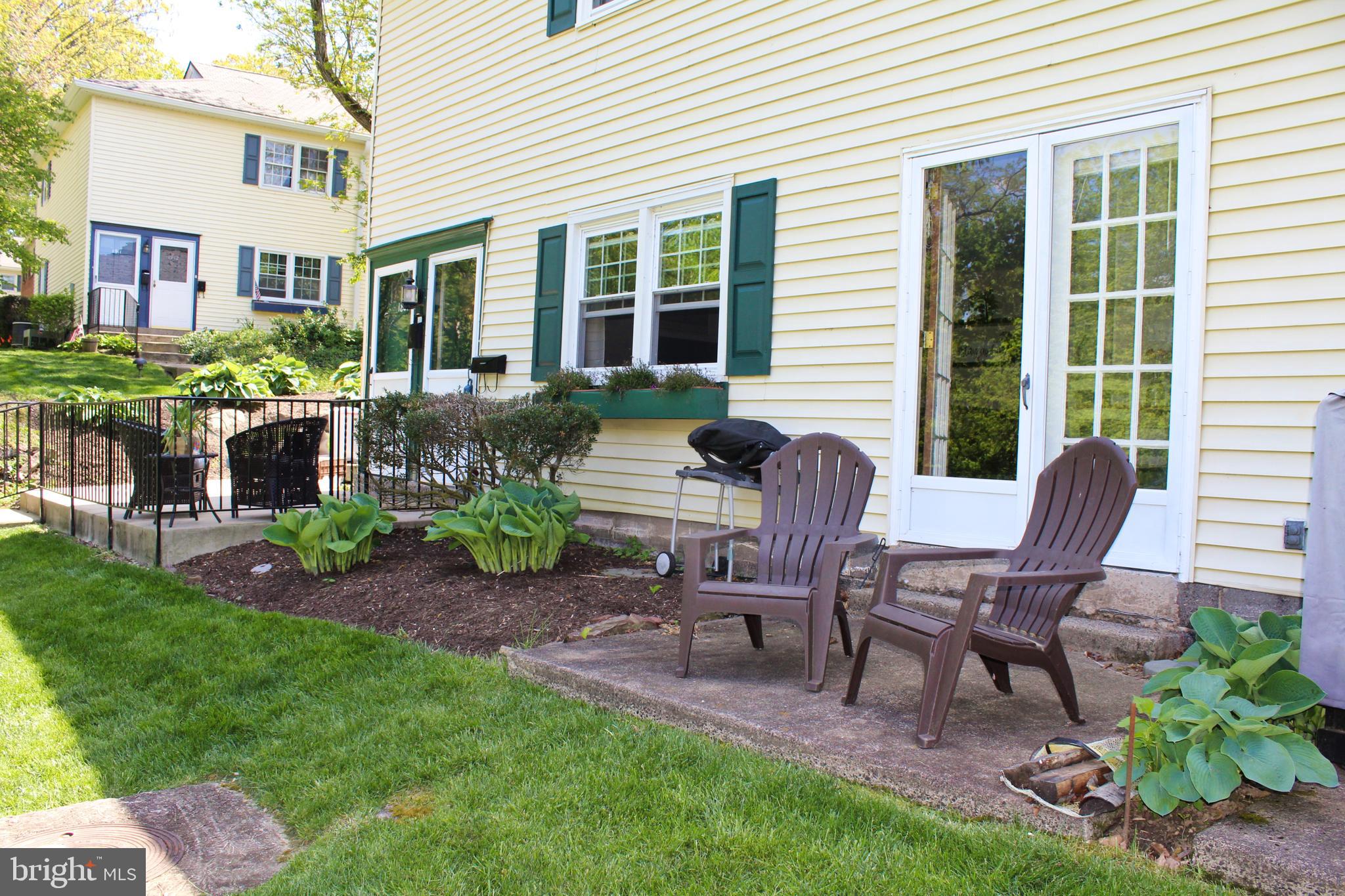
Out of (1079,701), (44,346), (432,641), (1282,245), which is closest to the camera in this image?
(1079,701)

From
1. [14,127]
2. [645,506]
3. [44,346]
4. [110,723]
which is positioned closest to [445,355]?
[645,506]

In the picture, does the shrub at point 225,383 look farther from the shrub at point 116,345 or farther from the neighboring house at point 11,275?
the neighboring house at point 11,275

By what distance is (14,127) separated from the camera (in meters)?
16.0

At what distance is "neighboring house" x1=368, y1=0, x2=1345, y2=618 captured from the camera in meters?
4.00

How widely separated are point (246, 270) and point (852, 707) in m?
19.3

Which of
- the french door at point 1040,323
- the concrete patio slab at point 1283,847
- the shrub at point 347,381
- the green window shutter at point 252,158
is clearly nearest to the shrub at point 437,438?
the french door at point 1040,323

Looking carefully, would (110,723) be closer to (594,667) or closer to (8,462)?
(594,667)

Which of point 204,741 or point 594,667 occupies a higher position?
point 594,667

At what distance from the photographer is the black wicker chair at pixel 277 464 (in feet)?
22.5

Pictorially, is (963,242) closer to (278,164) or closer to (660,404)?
(660,404)

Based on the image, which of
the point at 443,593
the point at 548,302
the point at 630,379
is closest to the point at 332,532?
the point at 443,593

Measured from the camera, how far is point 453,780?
9.23 ft

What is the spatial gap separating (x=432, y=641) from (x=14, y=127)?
1679cm

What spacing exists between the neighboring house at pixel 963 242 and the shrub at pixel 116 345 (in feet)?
40.1
